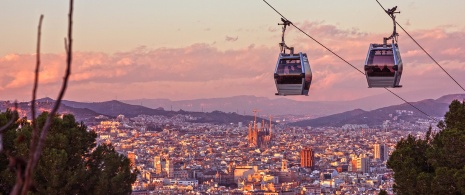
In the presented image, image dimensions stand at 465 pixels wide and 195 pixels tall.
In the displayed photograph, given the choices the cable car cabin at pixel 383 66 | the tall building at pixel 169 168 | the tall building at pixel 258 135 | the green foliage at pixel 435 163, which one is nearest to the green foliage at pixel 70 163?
the green foliage at pixel 435 163

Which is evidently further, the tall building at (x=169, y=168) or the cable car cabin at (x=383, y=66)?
the tall building at (x=169, y=168)

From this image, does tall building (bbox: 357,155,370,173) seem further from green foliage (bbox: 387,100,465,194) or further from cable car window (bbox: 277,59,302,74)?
cable car window (bbox: 277,59,302,74)

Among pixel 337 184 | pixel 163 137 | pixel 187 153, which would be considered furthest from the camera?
pixel 163 137

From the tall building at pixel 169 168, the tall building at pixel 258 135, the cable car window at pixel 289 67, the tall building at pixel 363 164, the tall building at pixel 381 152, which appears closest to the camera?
the cable car window at pixel 289 67

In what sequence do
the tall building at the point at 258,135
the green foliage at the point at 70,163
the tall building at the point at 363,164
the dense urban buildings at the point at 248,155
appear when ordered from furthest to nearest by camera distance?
the tall building at the point at 258,135, the tall building at the point at 363,164, the dense urban buildings at the point at 248,155, the green foliage at the point at 70,163

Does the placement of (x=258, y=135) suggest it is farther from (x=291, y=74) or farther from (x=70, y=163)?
(x=291, y=74)

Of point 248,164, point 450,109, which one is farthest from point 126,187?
point 248,164

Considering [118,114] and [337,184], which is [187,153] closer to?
[118,114]

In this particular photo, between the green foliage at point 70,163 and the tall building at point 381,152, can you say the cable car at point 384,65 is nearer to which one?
the green foliage at point 70,163
